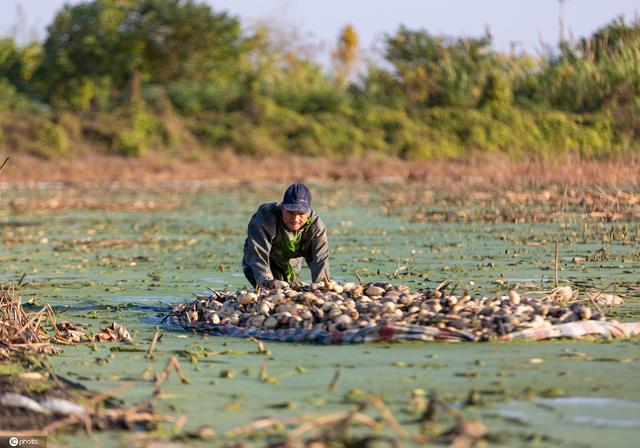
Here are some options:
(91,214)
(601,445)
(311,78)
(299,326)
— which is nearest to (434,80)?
(311,78)

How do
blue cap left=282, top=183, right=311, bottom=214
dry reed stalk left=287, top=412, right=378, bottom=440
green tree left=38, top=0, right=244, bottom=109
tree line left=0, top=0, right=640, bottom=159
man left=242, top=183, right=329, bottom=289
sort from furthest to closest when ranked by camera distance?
green tree left=38, top=0, right=244, bottom=109
tree line left=0, top=0, right=640, bottom=159
man left=242, top=183, right=329, bottom=289
blue cap left=282, top=183, right=311, bottom=214
dry reed stalk left=287, top=412, right=378, bottom=440

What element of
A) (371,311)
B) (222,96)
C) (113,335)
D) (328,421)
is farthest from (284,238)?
(222,96)

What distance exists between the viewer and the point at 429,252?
48.4 feet

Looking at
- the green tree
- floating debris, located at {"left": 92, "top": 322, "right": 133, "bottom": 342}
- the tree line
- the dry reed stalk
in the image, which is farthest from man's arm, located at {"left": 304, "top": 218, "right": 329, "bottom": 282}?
the green tree

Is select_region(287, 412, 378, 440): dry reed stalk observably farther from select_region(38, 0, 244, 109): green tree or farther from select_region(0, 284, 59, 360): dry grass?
select_region(38, 0, 244, 109): green tree

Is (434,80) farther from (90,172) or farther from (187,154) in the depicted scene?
(90,172)

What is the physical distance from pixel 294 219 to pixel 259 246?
1.36ft

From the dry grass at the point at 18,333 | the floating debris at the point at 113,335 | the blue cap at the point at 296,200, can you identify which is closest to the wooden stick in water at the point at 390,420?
the dry grass at the point at 18,333

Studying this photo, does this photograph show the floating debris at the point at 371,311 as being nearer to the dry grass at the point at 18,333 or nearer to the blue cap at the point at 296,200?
the blue cap at the point at 296,200

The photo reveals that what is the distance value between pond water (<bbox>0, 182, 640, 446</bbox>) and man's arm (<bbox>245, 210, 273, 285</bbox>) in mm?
853

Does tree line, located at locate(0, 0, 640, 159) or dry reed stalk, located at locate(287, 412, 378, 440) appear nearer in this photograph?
dry reed stalk, located at locate(287, 412, 378, 440)

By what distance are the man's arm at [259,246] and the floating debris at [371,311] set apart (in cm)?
59

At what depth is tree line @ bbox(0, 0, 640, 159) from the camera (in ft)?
144

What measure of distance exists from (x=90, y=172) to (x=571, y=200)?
23.0 meters
